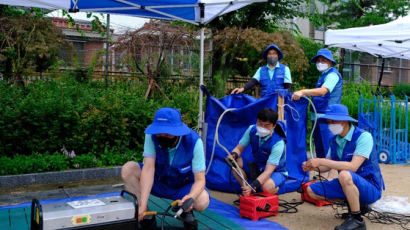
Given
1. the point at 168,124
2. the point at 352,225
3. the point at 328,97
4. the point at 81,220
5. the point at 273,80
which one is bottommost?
the point at 352,225

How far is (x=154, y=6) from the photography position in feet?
17.5

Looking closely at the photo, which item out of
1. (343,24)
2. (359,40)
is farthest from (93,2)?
(343,24)

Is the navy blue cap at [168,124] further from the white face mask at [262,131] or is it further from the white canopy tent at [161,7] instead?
the white canopy tent at [161,7]

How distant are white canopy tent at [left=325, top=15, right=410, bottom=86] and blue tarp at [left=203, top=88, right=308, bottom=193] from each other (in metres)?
3.31

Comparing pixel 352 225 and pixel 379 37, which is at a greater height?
pixel 379 37

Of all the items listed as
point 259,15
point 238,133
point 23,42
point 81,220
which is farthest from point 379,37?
point 81,220

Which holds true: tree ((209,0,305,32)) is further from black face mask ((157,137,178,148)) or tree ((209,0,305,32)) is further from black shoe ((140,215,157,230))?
black shoe ((140,215,157,230))

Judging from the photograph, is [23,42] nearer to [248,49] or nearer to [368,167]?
[248,49]

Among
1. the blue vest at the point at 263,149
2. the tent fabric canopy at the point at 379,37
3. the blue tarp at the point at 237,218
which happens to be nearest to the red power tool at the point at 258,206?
the blue tarp at the point at 237,218

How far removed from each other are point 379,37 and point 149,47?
176 inches

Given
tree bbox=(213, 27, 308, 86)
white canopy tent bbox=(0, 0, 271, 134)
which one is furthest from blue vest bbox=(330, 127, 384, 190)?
tree bbox=(213, 27, 308, 86)

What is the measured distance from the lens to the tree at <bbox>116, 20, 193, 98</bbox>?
28.9ft

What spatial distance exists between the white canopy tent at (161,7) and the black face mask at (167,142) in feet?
6.22

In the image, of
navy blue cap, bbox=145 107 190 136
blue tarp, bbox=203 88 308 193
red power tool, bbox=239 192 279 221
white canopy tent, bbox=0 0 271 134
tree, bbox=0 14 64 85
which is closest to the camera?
navy blue cap, bbox=145 107 190 136
